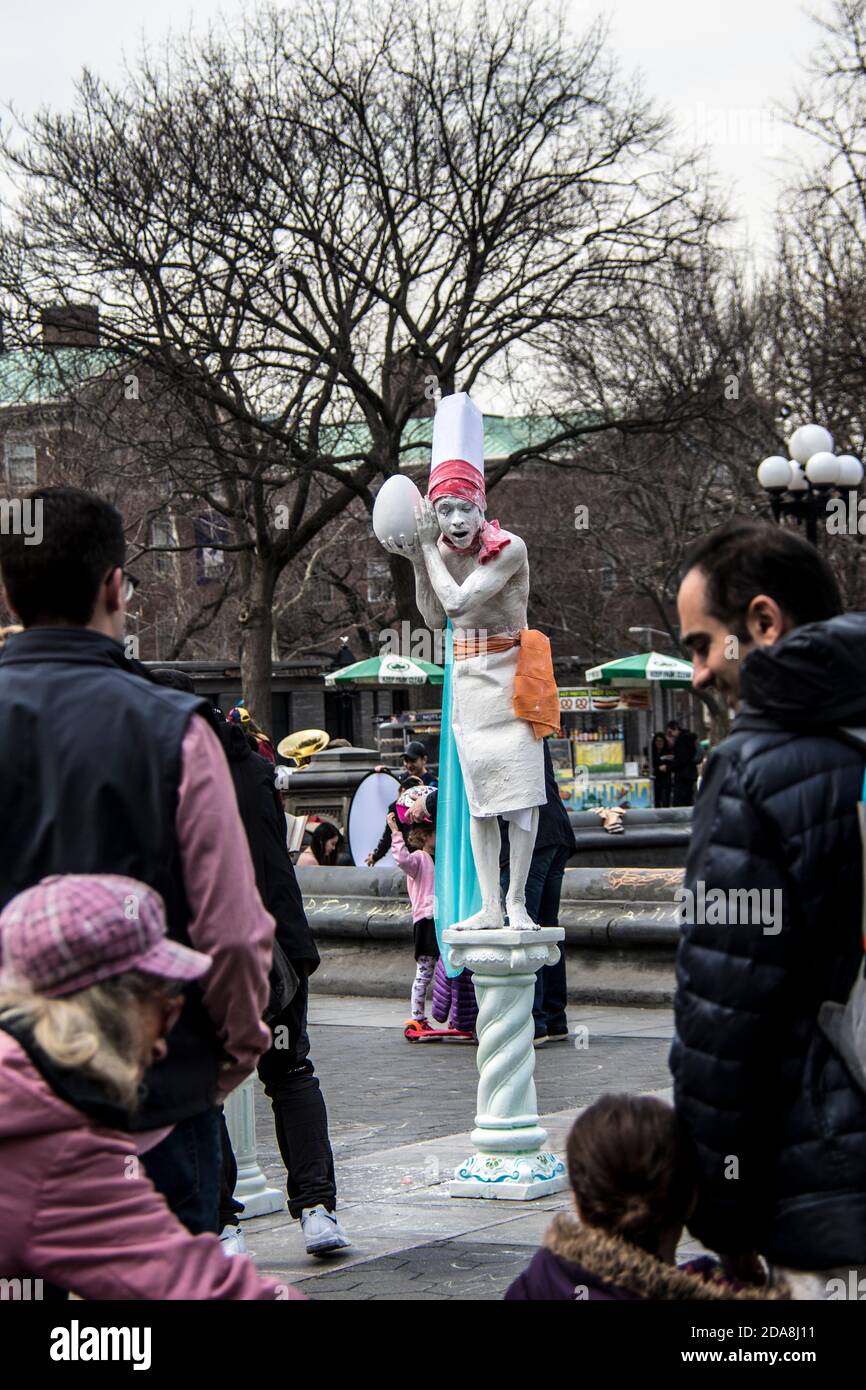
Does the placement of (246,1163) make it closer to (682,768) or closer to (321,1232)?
(321,1232)

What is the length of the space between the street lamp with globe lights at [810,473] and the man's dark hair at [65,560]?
53.1 ft

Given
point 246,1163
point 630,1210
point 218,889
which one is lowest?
Answer: point 246,1163

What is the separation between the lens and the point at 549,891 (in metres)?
10.7

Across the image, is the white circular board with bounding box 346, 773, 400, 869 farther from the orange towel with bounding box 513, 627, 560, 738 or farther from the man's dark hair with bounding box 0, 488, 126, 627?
the man's dark hair with bounding box 0, 488, 126, 627

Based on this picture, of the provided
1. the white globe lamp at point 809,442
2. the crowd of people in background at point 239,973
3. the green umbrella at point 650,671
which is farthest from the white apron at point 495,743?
the green umbrella at point 650,671

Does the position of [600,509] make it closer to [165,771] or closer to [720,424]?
[720,424]

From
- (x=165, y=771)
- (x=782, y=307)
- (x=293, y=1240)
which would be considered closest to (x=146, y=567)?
(x=782, y=307)

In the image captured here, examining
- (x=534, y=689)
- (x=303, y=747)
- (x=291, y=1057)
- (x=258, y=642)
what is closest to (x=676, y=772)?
(x=258, y=642)

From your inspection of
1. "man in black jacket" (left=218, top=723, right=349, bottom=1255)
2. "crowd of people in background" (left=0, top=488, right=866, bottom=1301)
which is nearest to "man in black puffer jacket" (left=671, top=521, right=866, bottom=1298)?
"crowd of people in background" (left=0, top=488, right=866, bottom=1301)

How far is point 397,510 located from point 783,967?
484cm

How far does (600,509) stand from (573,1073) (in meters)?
35.8

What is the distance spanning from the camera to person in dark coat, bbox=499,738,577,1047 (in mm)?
10516

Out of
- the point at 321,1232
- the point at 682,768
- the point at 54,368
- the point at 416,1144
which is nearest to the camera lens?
the point at 321,1232

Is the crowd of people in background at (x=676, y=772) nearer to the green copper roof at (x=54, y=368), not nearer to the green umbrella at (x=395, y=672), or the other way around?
the green umbrella at (x=395, y=672)
